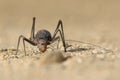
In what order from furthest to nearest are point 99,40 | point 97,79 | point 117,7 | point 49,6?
point 49,6 → point 117,7 → point 99,40 → point 97,79

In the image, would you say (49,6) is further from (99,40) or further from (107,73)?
(107,73)

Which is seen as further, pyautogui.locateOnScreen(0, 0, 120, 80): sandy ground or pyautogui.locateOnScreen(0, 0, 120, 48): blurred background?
pyautogui.locateOnScreen(0, 0, 120, 48): blurred background

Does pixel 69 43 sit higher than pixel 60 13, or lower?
lower

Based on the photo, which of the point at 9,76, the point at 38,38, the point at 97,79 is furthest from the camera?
the point at 38,38

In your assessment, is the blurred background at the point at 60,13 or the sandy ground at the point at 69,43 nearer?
the sandy ground at the point at 69,43

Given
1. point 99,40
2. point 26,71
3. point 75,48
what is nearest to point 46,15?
point 99,40

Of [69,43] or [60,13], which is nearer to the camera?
[69,43]

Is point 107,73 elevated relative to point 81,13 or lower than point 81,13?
lower

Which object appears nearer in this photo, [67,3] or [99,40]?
[99,40]
